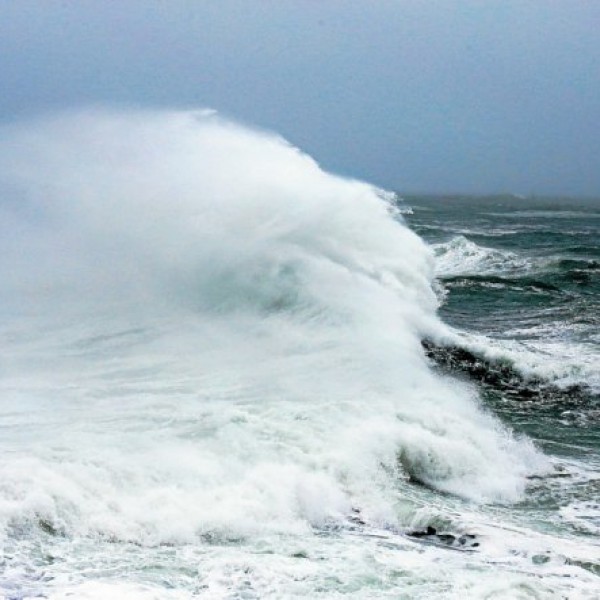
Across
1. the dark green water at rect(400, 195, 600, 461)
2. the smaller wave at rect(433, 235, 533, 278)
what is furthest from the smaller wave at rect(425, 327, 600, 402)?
the smaller wave at rect(433, 235, 533, 278)

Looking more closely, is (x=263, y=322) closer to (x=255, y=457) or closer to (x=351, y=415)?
(x=351, y=415)

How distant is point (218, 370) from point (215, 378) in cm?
40

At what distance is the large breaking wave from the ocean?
0.04 metres

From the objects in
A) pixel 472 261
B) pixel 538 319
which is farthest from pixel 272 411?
pixel 472 261

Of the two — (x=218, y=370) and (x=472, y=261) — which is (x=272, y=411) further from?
(x=472, y=261)

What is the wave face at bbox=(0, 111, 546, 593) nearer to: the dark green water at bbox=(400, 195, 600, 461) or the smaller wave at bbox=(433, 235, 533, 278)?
the dark green water at bbox=(400, 195, 600, 461)

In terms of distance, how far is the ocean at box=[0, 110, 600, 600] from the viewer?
588 centimetres

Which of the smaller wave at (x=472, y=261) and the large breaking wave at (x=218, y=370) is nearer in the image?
the large breaking wave at (x=218, y=370)

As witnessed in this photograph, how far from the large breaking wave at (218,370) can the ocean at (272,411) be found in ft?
0.12

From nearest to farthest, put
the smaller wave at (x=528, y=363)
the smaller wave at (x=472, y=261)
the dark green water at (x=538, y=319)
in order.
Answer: the dark green water at (x=538, y=319)
the smaller wave at (x=528, y=363)
the smaller wave at (x=472, y=261)

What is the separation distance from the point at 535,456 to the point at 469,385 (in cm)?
295

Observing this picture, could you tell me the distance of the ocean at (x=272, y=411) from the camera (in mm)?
5879

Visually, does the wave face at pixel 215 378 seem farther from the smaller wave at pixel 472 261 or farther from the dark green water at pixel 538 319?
the smaller wave at pixel 472 261

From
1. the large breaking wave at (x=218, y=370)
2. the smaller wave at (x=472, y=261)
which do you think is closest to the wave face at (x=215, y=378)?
the large breaking wave at (x=218, y=370)
